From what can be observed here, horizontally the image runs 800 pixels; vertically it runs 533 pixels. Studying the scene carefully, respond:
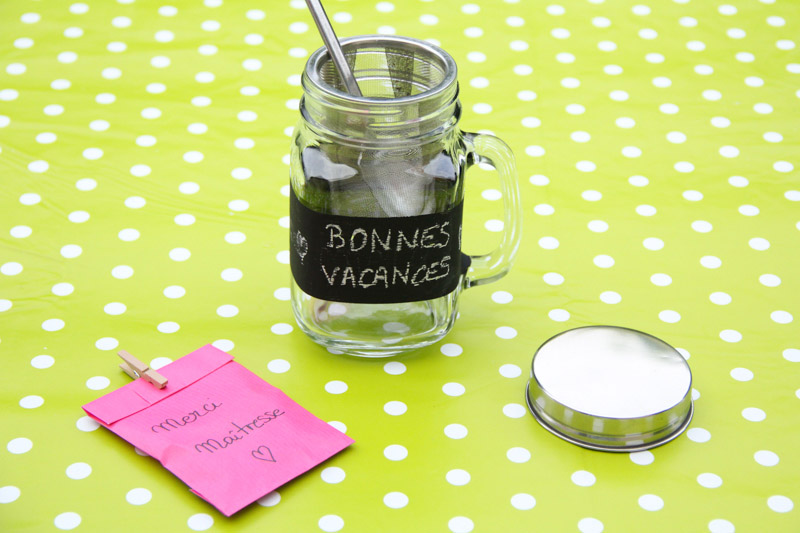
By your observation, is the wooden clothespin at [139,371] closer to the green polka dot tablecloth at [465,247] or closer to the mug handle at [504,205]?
the green polka dot tablecloth at [465,247]

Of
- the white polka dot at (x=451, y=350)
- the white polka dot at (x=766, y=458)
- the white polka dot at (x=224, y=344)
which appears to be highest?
the white polka dot at (x=224, y=344)

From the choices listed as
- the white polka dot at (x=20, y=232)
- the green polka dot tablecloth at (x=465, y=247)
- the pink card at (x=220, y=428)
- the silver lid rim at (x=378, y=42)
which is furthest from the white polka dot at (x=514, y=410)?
the white polka dot at (x=20, y=232)

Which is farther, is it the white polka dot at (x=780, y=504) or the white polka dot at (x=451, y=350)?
the white polka dot at (x=451, y=350)

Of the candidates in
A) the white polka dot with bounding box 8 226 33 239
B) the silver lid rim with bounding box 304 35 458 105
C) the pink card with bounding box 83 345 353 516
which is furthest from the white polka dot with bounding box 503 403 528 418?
the white polka dot with bounding box 8 226 33 239

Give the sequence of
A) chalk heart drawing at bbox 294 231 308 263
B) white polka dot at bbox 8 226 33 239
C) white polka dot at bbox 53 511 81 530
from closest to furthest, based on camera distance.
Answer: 1. white polka dot at bbox 53 511 81 530
2. chalk heart drawing at bbox 294 231 308 263
3. white polka dot at bbox 8 226 33 239

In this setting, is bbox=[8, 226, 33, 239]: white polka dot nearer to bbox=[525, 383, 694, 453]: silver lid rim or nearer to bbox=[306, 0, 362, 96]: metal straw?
bbox=[306, 0, 362, 96]: metal straw

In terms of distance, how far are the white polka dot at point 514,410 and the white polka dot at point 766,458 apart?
Result: 147 mm

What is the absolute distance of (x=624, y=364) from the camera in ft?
2.14

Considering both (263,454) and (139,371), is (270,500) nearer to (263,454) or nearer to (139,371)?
(263,454)

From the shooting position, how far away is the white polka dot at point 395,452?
2.04ft

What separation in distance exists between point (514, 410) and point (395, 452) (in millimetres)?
89

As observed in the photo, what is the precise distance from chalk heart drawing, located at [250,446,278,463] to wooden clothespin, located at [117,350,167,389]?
0.30ft

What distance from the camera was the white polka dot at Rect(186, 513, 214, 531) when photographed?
1.87ft

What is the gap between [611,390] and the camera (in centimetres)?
63
